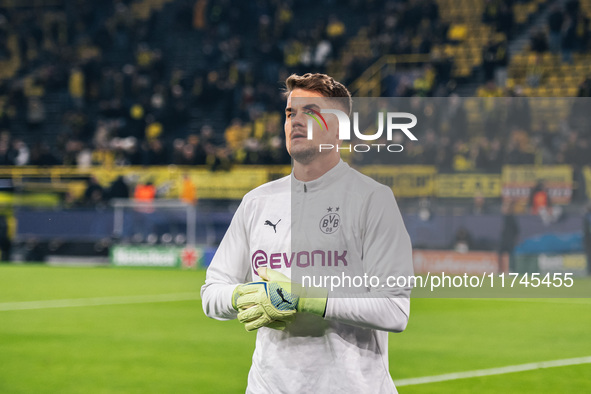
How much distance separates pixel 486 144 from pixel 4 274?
10.8 meters

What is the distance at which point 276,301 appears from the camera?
3.63 metres

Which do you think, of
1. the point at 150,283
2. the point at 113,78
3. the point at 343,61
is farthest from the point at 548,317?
the point at 113,78

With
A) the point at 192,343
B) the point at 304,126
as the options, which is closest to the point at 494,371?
the point at 192,343

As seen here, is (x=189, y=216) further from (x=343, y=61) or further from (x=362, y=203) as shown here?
(x=362, y=203)

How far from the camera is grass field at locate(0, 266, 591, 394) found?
8562 millimetres

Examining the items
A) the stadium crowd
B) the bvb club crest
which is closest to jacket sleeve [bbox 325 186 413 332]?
the bvb club crest

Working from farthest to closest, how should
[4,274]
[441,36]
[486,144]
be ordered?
[441,36] < [4,274] < [486,144]

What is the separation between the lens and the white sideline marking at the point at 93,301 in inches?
579

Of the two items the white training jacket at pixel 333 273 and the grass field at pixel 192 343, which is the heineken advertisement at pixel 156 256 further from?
the white training jacket at pixel 333 273

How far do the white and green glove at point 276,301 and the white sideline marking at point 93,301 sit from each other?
1141 cm

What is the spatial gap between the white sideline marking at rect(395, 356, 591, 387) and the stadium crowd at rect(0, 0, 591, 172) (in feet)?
44.1

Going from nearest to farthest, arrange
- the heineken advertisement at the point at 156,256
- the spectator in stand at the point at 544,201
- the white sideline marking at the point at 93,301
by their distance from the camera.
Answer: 1. the white sideline marking at the point at 93,301
2. the spectator in stand at the point at 544,201
3. the heineken advertisement at the point at 156,256

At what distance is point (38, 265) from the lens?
2362 cm

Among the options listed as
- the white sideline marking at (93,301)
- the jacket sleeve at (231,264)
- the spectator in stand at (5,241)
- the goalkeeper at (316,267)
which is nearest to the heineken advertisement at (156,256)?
the spectator in stand at (5,241)
